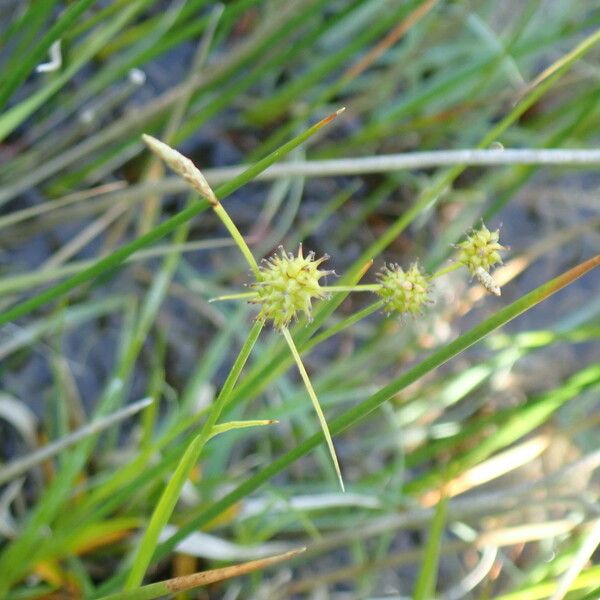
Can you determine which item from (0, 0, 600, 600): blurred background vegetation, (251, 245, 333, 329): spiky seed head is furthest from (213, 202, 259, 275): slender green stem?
(0, 0, 600, 600): blurred background vegetation

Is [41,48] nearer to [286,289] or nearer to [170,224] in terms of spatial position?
[170,224]

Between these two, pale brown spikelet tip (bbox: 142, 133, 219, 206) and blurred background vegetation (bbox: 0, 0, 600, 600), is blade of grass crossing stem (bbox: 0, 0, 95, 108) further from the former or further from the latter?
pale brown spikelet tip (bbox: 142, 133, 219, 206)

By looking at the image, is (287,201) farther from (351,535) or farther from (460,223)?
(351,535)

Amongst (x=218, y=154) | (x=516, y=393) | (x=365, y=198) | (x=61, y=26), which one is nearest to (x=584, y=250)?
(x=516, y=393)

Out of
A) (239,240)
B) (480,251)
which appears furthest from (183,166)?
(480,251)

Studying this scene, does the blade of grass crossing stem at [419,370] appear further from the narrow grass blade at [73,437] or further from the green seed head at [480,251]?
the narrow grass blade at [73,437]

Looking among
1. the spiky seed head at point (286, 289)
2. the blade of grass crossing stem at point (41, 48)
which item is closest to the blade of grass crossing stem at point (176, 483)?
the spiky seed head at point (286, 289)
